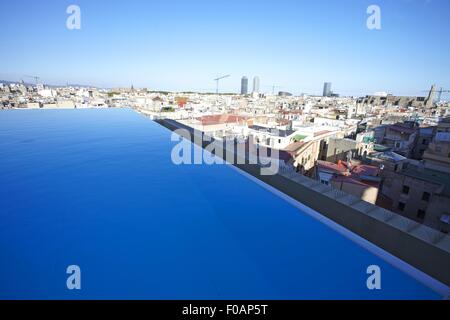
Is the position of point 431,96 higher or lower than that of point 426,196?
higher

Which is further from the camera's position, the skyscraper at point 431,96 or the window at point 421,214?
the skyscraper at point 431,96

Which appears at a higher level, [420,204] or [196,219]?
[196,219]

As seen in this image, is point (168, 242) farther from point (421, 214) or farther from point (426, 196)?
point (421, 214)

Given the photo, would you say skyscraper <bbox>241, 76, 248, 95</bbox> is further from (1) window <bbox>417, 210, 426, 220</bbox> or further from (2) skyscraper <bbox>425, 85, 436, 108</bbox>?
(1) window <bbox>417, 210, 426, 220</bbox>

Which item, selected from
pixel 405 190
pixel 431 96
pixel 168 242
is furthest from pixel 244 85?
pixel 168 242

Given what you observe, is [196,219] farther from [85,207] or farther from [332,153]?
[332,153]

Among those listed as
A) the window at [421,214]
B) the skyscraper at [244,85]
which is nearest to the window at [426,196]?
the window at [421,214]

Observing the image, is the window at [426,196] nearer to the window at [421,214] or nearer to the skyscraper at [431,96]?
the window at [421,214]

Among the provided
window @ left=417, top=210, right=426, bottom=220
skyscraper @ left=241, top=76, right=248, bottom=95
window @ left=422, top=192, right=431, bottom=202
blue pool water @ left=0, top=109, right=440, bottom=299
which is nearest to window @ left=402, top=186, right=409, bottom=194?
window @ left=422, top=192, right=431, bottom=202
